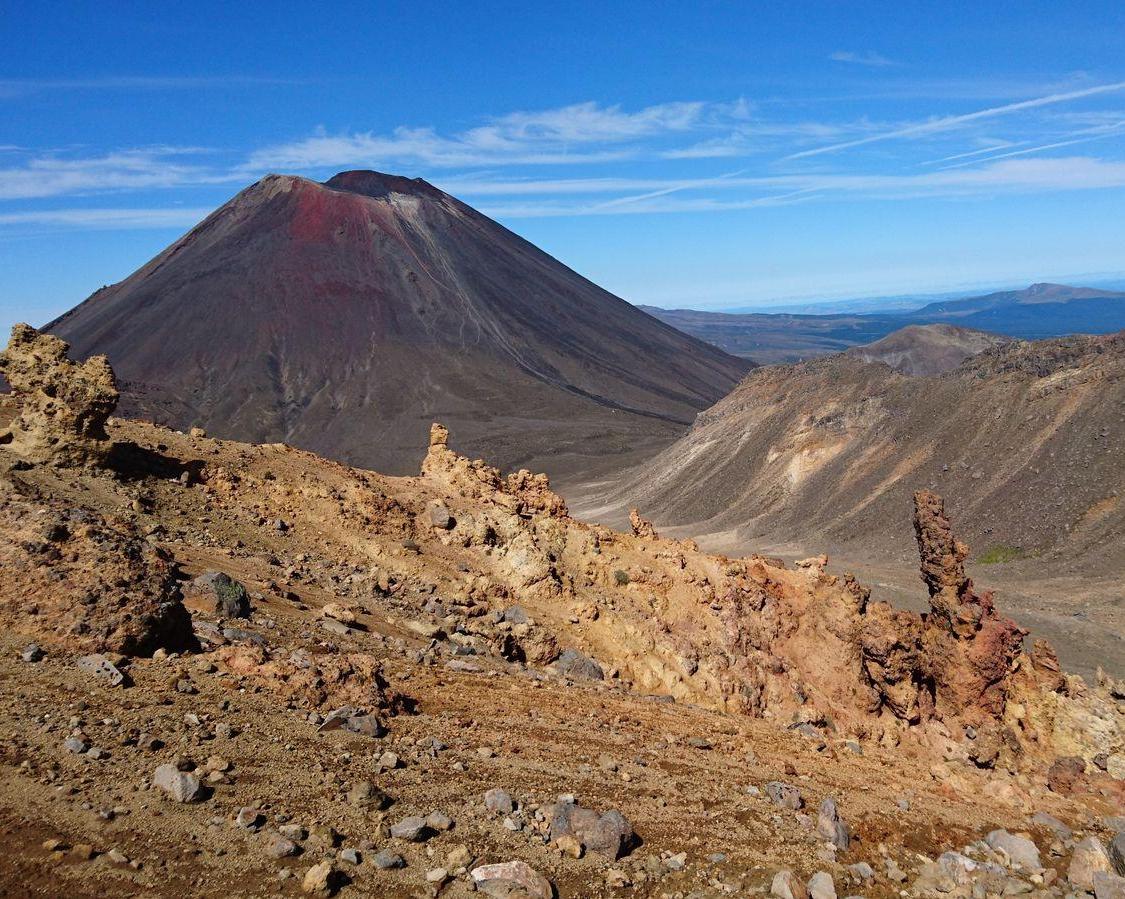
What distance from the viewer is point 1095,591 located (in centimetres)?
2670

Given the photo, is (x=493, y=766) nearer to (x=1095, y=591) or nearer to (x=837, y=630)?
(x=837, y=630)

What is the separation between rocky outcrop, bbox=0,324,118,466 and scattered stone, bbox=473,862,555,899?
7.80 meters

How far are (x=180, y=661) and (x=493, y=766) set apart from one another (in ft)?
8.36

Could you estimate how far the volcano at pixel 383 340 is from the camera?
79625 mm

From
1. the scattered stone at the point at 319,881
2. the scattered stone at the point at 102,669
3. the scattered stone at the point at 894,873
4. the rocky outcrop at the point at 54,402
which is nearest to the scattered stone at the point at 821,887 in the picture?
the scattered stone at the point at 894,873

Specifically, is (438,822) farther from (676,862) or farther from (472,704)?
(472,704)

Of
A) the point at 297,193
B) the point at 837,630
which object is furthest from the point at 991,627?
the point at 297,193

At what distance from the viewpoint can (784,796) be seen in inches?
272

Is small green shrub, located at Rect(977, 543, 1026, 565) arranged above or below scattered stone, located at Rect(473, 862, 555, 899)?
below

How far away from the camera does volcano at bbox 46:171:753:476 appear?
7962 cm

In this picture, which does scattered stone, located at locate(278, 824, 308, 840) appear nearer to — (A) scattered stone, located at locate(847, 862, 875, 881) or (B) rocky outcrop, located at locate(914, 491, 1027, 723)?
(A) scattered stone, located at locate(847, 862, 875, 881)

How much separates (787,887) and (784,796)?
1591 millimetres

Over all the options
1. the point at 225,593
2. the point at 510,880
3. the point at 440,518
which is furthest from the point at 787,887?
the point at 440,518

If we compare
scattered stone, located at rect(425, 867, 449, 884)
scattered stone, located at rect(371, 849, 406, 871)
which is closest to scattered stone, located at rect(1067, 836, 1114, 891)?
scattered stone, located at rect(425, 867, 449, 884)
